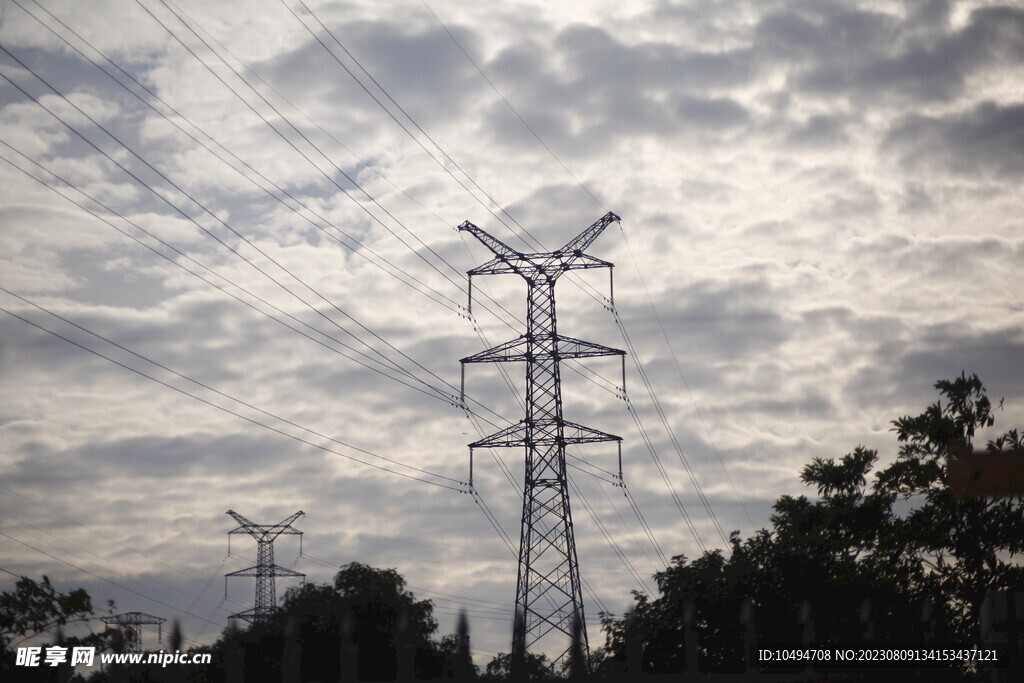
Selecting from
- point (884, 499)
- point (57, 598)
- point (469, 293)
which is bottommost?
point (57, 598)

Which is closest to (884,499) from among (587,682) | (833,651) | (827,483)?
(827,483)

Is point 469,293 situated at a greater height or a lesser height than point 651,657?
greater

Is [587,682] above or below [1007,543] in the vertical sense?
below

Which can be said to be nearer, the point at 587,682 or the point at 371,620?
the point at 587,682

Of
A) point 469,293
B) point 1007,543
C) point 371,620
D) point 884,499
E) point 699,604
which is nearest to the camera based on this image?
point 1007,543

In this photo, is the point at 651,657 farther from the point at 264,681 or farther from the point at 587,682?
the point at 587,682

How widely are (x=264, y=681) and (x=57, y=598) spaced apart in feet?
32.4

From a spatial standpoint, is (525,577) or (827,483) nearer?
(525,577)

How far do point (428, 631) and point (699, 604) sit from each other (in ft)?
51.9

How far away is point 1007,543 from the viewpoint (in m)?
38.5

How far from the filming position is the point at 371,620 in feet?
171

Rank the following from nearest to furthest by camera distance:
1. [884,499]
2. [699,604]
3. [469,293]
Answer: [884,499]
[469,293]
[699,604]

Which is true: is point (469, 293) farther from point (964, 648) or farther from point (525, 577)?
point (964, 648)

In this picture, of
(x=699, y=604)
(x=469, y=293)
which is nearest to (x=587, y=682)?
(x=469, y=293)
